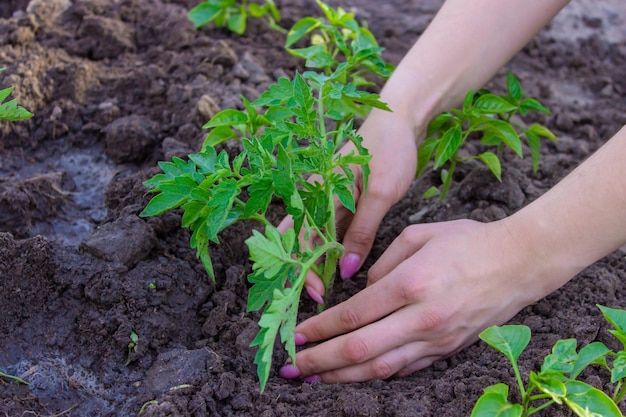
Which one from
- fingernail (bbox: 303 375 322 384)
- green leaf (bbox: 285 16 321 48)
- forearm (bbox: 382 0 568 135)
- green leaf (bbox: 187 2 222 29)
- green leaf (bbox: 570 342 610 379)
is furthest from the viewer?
green leaf (bbox: 187 2 222 29)

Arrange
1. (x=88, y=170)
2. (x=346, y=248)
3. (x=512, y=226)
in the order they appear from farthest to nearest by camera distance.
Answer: (x=88, y=170)
(x=346, y=248)
(x=512, y=226)

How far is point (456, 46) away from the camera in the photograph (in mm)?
2660

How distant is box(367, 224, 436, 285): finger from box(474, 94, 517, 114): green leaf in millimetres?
576

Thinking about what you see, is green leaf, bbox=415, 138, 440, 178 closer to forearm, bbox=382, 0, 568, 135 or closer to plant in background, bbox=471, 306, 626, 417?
forearm, bbox=382, 0, 568, 135

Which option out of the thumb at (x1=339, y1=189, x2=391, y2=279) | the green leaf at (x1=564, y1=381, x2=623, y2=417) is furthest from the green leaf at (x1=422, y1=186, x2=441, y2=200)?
the green leaf at (x1=564, y1=381, x2=623, y2=417)

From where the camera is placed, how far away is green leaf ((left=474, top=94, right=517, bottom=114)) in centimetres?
257

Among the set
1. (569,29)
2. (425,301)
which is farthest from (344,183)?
(569,29)

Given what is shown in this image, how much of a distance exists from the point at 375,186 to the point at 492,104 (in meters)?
0.56

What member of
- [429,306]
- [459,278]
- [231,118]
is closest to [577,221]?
[459,278]

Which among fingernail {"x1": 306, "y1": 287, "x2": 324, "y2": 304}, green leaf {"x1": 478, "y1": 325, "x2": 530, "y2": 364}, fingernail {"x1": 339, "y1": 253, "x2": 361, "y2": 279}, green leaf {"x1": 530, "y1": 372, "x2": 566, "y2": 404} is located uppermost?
green leaf {"x1": 530, "y1": 372, "x2": 566, "y2": 404}

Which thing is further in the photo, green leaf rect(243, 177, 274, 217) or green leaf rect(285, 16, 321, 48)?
green leaf rect(285, 16, 321, 48)

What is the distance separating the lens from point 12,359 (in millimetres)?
2166

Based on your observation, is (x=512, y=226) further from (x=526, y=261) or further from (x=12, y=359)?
(x=12, y=359)

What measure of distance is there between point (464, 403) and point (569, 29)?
113 inches
